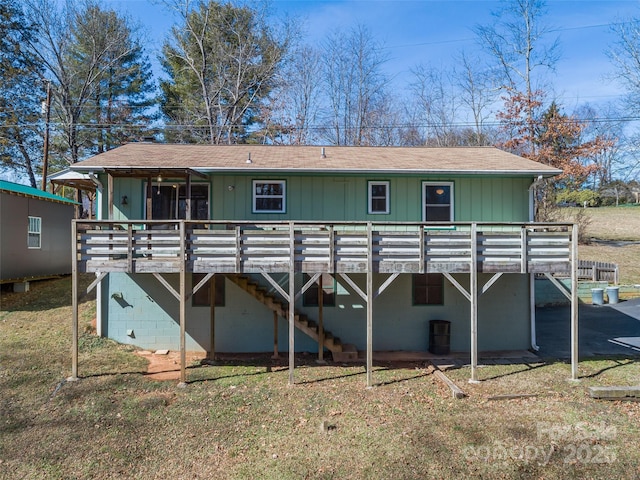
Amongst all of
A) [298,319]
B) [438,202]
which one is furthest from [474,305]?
[298,319]

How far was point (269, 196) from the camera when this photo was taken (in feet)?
31.6

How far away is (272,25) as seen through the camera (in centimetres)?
2231

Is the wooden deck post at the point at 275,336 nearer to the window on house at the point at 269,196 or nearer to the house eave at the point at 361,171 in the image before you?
the window on house at the point at 269,196

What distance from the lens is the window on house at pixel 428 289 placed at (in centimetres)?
976

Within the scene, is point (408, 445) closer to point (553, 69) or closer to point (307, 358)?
point (307, 358)

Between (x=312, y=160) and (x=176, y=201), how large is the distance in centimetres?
379

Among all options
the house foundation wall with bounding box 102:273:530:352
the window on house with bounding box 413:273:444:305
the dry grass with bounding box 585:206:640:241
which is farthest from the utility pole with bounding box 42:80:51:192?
the dry grass with bounding box 585:206:640:241

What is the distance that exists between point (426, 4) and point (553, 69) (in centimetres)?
1068

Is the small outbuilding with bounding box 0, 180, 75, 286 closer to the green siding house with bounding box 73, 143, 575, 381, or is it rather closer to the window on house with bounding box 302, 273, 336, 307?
the green siding house with bounding box 73, 143, 575, 381

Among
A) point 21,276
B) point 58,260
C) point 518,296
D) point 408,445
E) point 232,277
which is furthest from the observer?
point 58,260

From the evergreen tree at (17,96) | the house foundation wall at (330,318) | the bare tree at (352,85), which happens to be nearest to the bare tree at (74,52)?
the evergreen tree at (17,96)

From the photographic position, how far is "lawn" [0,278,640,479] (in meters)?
4.80

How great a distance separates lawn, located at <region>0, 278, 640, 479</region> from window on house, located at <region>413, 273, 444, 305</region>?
78.4 inches

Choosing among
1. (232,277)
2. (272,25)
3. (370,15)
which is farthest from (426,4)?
(232,277)
